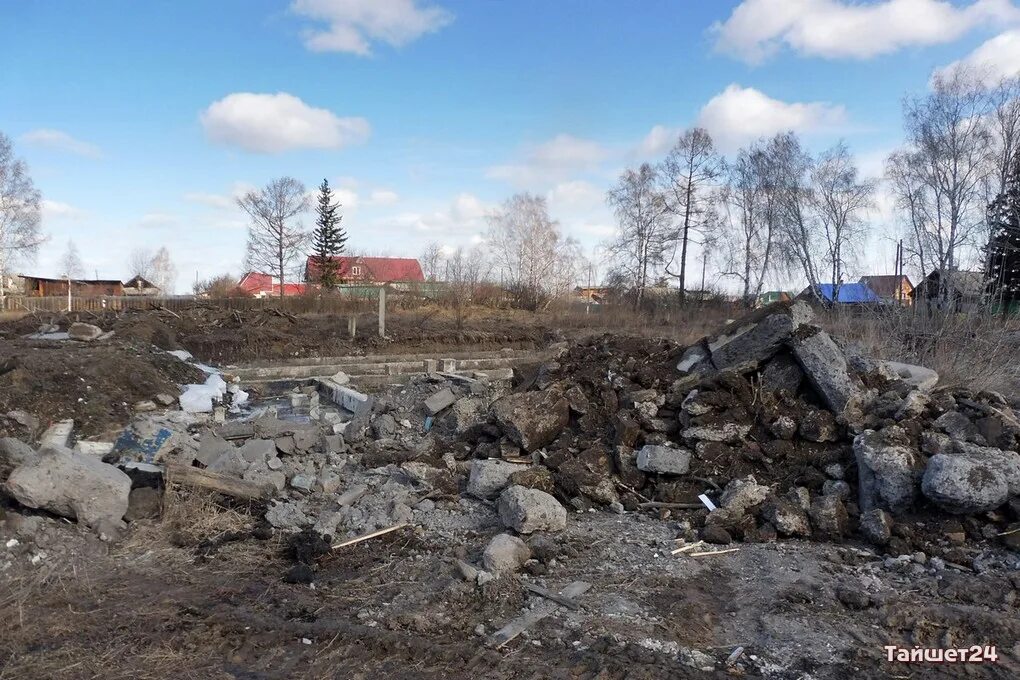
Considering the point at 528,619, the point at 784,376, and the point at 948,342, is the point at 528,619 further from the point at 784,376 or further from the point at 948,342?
the point at 948,342

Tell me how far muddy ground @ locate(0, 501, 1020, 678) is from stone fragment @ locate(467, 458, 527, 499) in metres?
0.72

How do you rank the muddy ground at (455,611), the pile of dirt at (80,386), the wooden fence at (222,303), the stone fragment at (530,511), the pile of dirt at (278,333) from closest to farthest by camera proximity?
the muddy ground at (455,611)
the stone fragment at (530,511)
the pile of dirt at (80,386)
the pile of dirt at (278,333)
the wooden fence at (222,303)

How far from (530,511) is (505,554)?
67cm

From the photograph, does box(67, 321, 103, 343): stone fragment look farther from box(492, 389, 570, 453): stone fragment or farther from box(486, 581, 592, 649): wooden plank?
box(486, 581, 592, 649): wooden plank

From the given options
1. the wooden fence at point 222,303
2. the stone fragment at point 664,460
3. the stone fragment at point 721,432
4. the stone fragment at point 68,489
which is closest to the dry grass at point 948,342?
the stone fragment at point 721,432

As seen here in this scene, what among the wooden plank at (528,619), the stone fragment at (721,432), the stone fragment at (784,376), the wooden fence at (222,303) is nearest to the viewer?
the wooden plank at (528,619)

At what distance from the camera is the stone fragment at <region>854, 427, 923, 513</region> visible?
16.2 ft

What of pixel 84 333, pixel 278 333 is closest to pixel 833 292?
pixel 278 333

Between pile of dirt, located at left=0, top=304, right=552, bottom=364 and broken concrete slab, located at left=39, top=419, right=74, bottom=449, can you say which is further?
pile of dirt, located at left=0, top=304, right=552, bottom=364

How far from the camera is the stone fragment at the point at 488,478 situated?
5.81 meters

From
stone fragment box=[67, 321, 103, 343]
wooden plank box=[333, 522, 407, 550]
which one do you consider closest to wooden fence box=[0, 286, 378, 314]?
stone fragment box=[67, 321, 103, 343]

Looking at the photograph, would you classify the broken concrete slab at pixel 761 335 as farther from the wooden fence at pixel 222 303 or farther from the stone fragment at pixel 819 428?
the wooden fence at pixel 222 303

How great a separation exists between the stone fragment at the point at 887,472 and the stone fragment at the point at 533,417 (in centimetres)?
279

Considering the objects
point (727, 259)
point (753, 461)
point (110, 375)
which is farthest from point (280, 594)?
point (727, 259)
